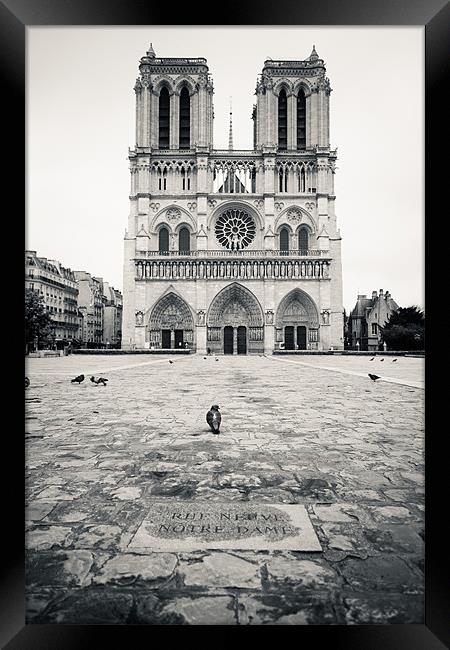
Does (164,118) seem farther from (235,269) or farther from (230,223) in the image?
(235,269)

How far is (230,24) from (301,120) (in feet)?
152

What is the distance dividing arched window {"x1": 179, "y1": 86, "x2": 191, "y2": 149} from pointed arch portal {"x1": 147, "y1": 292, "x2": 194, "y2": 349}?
14810 mm

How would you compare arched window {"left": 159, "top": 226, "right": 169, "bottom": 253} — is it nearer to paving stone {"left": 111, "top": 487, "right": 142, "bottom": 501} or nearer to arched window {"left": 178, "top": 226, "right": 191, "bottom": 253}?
arched window {"left": 178, "top": 226, "right": 191, "bottom": 253}

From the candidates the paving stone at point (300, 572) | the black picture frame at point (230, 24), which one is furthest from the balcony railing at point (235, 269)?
the black picture frame at point (230, 24)

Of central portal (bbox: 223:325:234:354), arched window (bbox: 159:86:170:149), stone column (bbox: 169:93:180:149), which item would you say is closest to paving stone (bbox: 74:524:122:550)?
central portal (bbox: 223:325:234:354)

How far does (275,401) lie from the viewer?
27.2 feet

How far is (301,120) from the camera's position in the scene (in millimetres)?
43781

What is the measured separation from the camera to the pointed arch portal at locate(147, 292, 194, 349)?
40.9 metres

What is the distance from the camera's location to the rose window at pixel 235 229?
43.2 m

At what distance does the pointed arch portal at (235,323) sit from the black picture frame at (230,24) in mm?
39046

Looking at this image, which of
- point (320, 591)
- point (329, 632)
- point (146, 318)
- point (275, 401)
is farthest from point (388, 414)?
point (146, 318)

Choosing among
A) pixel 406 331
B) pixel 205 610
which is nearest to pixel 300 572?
pixel 205 610
